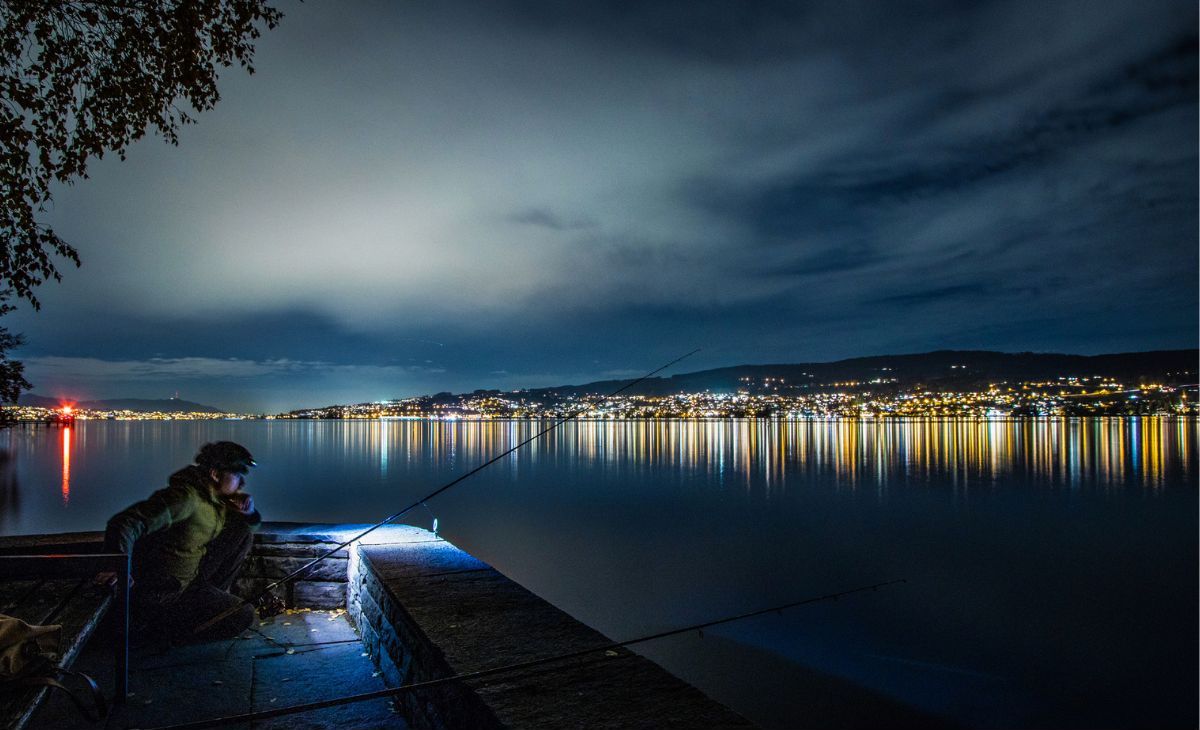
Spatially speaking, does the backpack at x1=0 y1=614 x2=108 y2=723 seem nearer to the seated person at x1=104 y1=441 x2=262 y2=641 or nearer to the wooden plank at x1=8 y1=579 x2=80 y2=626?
the wooden plank at x1=8 y1=579 x2=80 y2=626

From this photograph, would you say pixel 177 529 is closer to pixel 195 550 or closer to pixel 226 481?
pixel 195 550

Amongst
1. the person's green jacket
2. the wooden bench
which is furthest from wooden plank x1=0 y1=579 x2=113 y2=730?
the person's green jacket

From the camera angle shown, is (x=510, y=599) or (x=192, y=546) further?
(x=192, y=546)

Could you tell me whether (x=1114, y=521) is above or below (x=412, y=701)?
below

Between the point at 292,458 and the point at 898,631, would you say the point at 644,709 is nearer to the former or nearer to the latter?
the point at 898,631

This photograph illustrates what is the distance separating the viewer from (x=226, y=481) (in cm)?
501

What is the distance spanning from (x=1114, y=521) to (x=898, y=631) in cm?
1446

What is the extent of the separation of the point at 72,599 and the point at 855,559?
1497 centimetres

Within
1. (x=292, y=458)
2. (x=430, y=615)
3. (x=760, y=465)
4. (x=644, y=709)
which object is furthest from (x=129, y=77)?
(x=292, y=458)

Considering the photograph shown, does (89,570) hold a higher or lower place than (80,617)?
higher

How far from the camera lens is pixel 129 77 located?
19.6 ft

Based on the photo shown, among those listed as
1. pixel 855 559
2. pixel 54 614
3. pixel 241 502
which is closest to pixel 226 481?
pixel 241 502

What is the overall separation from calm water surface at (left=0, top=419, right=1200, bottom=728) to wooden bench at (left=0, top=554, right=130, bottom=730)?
6450 millimetres

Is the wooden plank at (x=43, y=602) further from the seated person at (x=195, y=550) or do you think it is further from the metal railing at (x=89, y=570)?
the seated person at (x=195, y=550)
